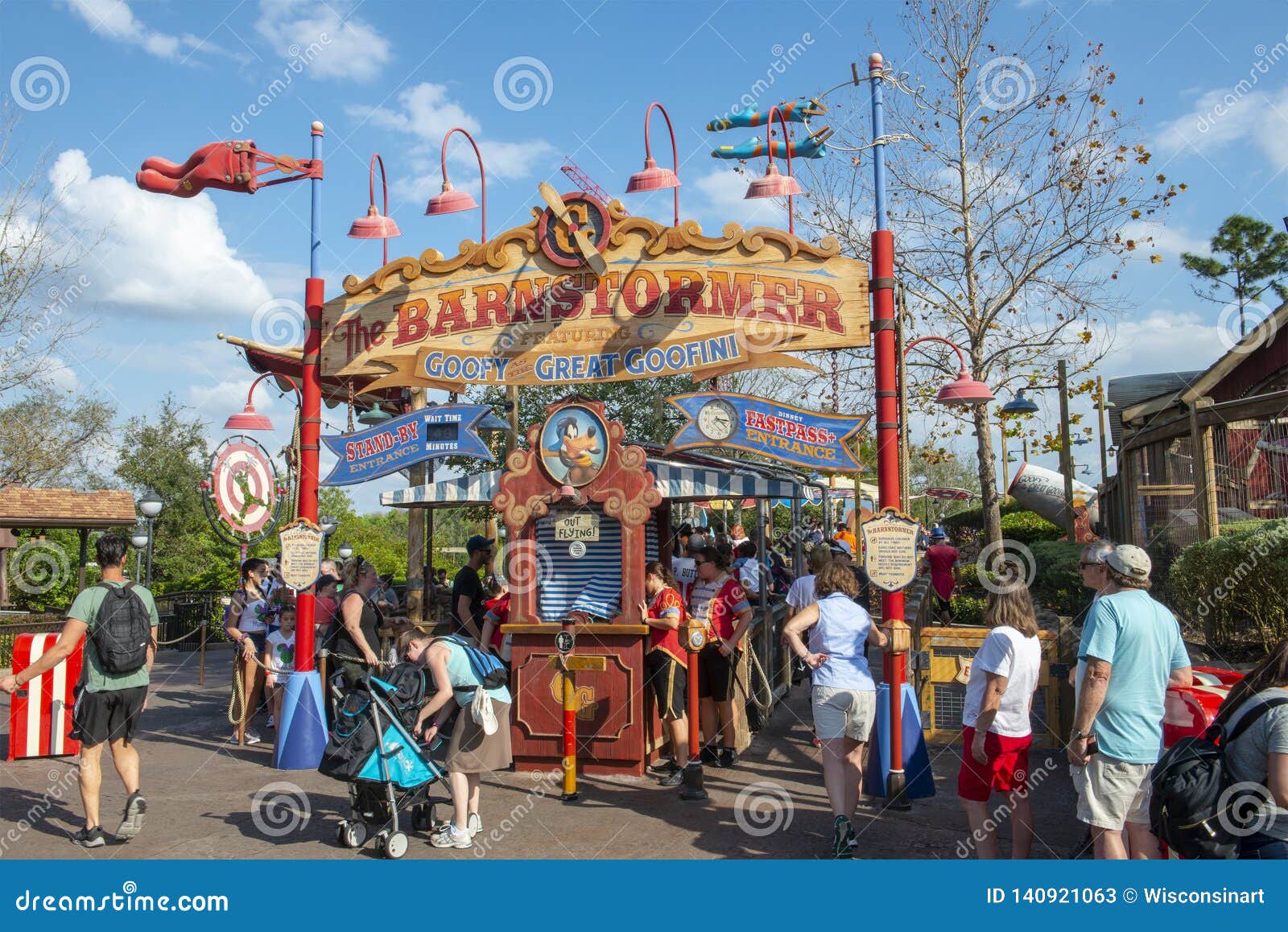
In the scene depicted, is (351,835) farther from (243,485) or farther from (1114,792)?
(243,485)

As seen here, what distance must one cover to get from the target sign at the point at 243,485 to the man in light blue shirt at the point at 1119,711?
8.42m

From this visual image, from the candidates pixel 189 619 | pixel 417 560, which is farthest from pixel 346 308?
pixel 189 619

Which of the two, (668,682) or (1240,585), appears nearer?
(668,682)

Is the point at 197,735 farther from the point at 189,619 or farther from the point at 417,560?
the point at 189,619

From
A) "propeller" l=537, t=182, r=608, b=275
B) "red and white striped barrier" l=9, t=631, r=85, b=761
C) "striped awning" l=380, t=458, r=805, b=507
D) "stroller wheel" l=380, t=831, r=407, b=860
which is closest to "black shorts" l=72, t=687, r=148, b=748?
"stroller wheel" l=380, t=831, r=407, b=860

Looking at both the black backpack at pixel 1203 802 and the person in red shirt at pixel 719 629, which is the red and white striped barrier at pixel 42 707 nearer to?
the person in red shirt at pixel 719 629

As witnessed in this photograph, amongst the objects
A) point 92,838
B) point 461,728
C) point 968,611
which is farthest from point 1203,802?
point 968,611

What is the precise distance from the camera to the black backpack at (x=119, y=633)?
613 cm

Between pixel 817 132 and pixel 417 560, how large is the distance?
1037 centimetres

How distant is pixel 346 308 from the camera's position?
9.44 metres

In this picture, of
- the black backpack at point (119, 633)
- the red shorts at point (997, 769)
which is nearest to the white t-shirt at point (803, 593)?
the red shorts at point (997, 769)

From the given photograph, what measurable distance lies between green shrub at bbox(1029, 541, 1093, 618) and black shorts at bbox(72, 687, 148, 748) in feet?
36.7

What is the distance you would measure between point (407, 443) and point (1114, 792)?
650cm

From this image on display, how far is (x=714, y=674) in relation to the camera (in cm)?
819
